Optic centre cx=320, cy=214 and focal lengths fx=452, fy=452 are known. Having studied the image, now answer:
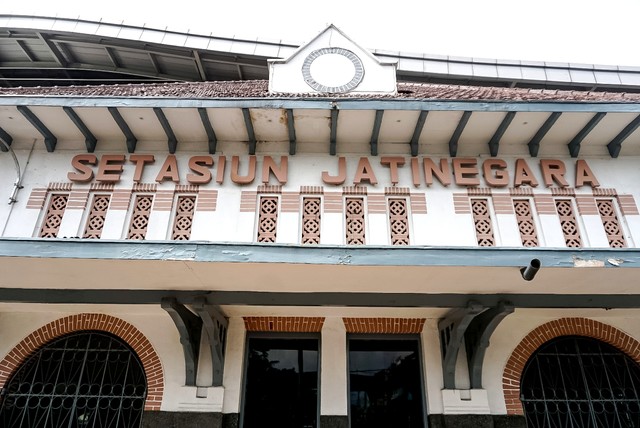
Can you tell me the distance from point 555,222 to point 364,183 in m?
2.85

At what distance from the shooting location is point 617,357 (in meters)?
6.89

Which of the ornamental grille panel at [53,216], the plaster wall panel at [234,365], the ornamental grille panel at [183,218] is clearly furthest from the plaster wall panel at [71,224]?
the plaster wall panel at [234,365]

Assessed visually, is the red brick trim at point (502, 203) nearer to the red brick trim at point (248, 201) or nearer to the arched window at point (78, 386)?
the red brick trim at point (248, 201)

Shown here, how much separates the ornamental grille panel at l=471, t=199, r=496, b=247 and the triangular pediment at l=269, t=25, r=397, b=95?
7.88 feet

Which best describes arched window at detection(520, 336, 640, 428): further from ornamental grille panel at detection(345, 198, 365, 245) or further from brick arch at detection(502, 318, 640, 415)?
ornamental grille panel at detection(345, 198, 365, 245)

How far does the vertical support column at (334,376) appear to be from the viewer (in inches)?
255

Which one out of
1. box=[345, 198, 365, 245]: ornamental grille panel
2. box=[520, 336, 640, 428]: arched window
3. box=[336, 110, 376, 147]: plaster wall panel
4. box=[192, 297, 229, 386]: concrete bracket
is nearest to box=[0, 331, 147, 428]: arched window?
box=[192, 297, 229, 386]: concrete bracket

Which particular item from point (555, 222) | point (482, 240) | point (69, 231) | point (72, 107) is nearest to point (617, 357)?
point (555, 222)

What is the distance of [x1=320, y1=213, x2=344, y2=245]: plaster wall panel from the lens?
255 inches

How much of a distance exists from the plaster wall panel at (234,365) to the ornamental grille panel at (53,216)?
288cm

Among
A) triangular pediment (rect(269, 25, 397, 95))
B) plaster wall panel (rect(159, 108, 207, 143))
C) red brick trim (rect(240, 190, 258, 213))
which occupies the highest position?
triangular pediment (rect(269, 25, 397, 95))

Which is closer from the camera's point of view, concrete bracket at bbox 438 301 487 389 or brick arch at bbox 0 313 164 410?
concrete bracket at bbox 438 301 487 389

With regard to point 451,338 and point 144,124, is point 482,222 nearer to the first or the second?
point 451,338

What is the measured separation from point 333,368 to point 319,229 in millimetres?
2098
